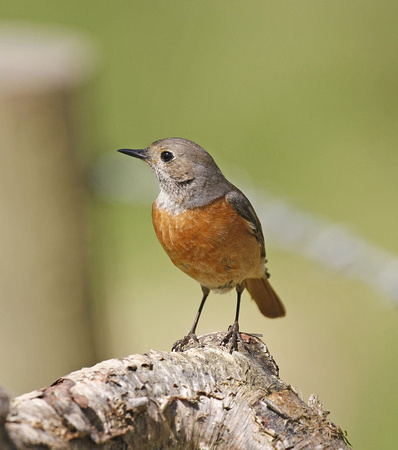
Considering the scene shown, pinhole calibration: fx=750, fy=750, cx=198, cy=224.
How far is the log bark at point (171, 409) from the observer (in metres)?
2.00

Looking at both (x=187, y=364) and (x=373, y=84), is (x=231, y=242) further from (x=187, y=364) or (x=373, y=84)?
(x=373, y=84)

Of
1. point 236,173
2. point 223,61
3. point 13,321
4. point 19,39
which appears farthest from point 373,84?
point 13,321

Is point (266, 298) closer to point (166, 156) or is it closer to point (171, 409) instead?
point (166, 156)

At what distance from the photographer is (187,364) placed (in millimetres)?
2506

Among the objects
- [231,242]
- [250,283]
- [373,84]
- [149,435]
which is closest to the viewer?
[149,435]

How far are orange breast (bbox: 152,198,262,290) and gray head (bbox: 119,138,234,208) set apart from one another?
91 mm

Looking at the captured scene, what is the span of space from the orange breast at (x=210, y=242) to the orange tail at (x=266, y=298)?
817mm

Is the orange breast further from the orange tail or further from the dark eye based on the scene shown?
the orange tail

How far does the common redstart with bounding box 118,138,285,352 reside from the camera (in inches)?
154

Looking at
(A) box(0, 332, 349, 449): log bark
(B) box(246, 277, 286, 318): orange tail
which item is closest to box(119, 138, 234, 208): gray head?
(B) box(246, 277, 286, 318): orange tail

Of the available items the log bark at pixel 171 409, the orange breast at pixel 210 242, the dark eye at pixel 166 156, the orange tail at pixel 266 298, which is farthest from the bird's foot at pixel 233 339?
the orange tail at pixel 266 298

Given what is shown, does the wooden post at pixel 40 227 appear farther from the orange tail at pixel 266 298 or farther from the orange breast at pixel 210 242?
the orange breast at pixel 210 242

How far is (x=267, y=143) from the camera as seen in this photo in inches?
373

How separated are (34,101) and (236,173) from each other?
5.58ft
